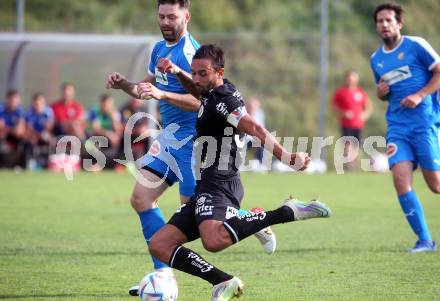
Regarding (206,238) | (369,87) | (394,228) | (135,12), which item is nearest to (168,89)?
(206,238)

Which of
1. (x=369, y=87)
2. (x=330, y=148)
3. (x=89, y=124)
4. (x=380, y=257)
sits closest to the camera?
(x=380, y=257)

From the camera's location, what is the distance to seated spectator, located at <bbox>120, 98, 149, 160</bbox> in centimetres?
2091

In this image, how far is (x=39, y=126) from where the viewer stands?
20828mm

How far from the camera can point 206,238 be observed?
20.7ft

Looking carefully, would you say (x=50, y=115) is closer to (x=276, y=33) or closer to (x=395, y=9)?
(x=276, y=33)

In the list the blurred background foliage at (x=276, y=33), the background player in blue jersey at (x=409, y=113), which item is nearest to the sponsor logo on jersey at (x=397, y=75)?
the background player in blue jersey at (x=409, y=113)

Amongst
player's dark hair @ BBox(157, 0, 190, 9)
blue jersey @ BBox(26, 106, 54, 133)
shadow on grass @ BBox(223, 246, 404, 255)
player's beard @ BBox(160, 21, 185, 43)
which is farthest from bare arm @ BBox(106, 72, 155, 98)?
blue jersey @ BBox(26, 106, 54, 133)

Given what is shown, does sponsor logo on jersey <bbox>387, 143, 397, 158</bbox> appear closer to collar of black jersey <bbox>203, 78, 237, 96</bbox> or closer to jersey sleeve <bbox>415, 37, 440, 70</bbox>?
jersey sleeve <bbox>415, 37, 440, 70</bbox>

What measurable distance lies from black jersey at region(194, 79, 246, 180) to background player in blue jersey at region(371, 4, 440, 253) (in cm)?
287

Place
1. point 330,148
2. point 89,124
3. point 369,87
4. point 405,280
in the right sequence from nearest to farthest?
1. point 405,280
2. point 89,124
3. point 330,148
4. point 369,87

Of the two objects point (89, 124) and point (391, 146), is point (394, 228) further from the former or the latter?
point (89, 124)

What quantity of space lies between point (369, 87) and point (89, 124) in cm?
939

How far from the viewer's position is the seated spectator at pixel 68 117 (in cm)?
2081

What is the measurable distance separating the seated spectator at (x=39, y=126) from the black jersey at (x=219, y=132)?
14.5 m
